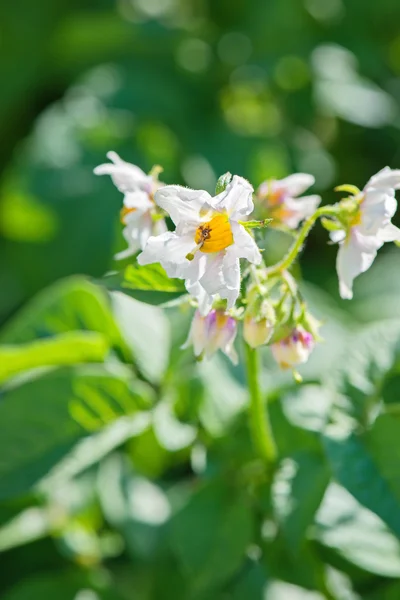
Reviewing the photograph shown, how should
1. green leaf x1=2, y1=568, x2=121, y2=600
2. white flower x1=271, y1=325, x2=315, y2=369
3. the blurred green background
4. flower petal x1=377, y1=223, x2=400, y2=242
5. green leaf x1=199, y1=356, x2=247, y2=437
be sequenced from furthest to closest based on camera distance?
green leaf x1=2, y1=568, x2=121, y2=600 < green leaf x1=199, y1=356, x2=247, y2=437 < the blurred green background < white flower x1=271, y1=325, x2=315, y2=369 < flower petal x1=377, y1=223, x2=400, y2=242

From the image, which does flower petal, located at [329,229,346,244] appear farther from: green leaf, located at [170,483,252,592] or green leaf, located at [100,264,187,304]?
green leaf, located at [170,483,252,592]

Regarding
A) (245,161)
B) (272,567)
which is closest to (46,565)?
(272,567)

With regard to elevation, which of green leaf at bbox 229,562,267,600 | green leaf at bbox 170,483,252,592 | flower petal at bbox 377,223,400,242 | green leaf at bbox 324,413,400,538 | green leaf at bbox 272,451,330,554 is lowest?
green leaf at bbox 229,562,267,600

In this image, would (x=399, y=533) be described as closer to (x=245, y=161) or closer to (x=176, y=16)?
(x=245, y=161)

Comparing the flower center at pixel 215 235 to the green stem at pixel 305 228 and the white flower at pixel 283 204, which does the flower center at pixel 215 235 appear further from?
the white flower at pixel 283 204

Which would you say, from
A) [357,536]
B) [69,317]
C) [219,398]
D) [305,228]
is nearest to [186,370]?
[219,398]

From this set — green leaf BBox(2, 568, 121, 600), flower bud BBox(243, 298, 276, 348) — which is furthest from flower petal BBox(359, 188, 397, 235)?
green leaf BBox(2, 568, 121, 600)

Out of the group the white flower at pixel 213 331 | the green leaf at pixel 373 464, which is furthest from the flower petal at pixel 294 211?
the green leaf at pixel 373 464
